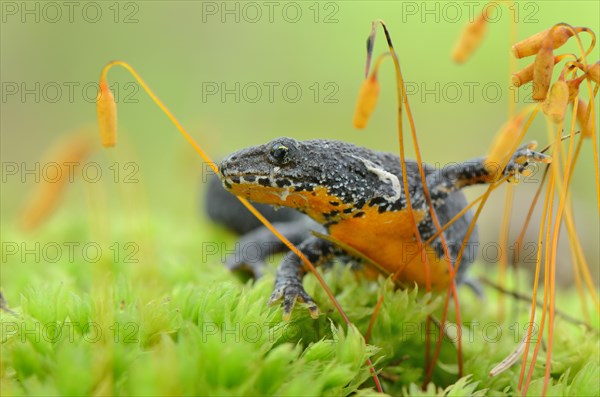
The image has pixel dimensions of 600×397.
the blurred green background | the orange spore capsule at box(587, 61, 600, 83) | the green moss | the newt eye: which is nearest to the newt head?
the newt eye

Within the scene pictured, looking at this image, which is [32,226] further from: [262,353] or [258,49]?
[258,49]

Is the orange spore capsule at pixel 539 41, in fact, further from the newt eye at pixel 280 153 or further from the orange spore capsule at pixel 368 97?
the newt eye at pixel 280 153

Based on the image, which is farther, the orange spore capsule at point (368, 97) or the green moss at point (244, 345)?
the orange spore capsule at point (368, 97)

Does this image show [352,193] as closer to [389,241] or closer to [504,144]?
[389,241]

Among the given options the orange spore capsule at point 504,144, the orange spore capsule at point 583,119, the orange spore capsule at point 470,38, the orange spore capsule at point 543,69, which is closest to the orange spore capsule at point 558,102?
the orange spore capsule at point 543,69

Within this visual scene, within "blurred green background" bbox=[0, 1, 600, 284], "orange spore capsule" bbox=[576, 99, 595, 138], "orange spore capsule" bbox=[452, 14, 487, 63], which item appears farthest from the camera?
"blurred green background" bbox=[0, 1, 600, 284]

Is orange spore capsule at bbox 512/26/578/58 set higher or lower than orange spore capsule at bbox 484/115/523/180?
higher

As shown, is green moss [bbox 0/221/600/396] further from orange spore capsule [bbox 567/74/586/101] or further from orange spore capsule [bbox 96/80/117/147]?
orange spore capsule [bbox 567/74/586/101]

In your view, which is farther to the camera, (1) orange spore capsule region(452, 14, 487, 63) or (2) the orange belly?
(1) orange spore capsule region(452, 14, 487, 63)
